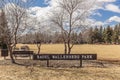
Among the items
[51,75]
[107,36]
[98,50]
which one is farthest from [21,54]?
[107,36]

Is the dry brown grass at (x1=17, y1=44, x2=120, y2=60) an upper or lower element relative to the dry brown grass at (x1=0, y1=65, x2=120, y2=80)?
lower

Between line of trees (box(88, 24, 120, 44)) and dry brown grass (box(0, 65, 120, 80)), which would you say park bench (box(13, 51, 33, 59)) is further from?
line of trees (box(88, 24, 120, 44))

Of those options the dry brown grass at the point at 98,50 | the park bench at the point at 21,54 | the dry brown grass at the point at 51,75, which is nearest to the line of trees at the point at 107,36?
the dry brown grass at the point at 98,50

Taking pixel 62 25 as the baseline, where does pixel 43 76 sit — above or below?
below

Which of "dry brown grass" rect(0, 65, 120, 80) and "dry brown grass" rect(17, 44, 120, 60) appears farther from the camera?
"dry brown grass" rect(17, 44, 120, 60)

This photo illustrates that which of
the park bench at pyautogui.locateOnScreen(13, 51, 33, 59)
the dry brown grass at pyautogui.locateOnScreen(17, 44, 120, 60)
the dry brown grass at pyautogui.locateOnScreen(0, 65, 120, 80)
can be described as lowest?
the dry brown grass at pyautogui.locateOnScreen(17, 44, 120, 60)

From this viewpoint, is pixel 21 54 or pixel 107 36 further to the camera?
pixel 107 36

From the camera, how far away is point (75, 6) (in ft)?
84.1

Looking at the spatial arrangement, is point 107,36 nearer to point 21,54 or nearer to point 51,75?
point 21,54

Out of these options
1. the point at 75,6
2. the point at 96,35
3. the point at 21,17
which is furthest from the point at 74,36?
the point at 96,35

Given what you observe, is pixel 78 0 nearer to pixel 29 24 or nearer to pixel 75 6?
pixel 75 6

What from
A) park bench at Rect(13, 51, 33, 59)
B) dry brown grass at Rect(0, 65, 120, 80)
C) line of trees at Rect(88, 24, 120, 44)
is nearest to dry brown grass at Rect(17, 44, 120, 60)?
park bench at Rect(13, 51, 33, 59)

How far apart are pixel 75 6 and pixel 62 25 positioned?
248 centimetres

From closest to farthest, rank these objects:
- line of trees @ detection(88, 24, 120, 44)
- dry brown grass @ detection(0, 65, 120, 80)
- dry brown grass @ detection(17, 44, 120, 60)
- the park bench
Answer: dry brown grass @ detection(0, 65, 120, 80), the park bench, dry brown grass @ detection(17, 44, 120, 60), line of trees @ detection(88, 24, 120, 44)
